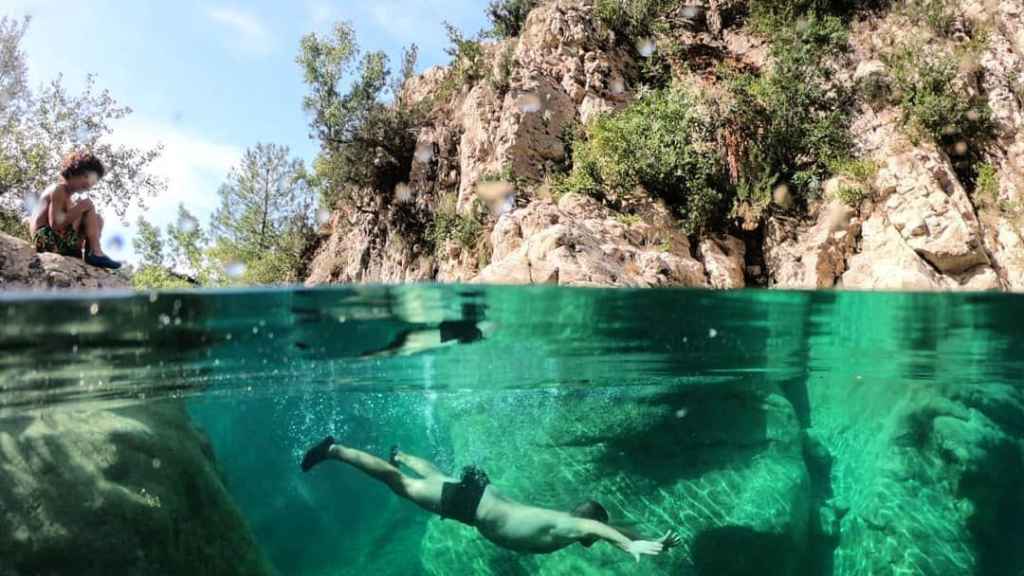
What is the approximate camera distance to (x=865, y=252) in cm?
1880

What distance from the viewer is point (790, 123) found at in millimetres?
21000

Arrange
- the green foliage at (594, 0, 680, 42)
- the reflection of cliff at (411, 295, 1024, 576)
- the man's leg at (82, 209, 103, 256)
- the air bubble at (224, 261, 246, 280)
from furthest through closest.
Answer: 1. the air bubble at (224, 261, 246, 280)
2. the green foliage at (594, 0, 680, 42)
3. the reflection of cliff at (411, 295, 1024, 576)
4. the man's leg at (82, 209, 103, 256)

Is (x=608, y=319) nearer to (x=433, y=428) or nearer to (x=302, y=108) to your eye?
(x=433, y=428)

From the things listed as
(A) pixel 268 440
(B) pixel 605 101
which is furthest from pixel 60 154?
(B) pixel 605 101

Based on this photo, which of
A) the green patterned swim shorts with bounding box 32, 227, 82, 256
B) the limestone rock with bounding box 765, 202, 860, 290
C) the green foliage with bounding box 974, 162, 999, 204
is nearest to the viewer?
the green patterned swim shorts with bounding box 32, 227, 82, 256

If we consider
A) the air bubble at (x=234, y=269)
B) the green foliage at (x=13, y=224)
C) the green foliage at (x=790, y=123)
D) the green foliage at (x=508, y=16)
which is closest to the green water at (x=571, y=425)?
the green foliage at (x=790, y=123)

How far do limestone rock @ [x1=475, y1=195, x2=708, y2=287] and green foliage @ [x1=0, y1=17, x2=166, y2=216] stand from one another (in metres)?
19.0

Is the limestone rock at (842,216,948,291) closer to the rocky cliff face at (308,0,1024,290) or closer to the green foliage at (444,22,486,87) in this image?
the rocky cliff face at (308,0,1024,290)

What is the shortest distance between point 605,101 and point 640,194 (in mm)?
5032

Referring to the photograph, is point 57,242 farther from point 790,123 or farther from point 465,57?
point 465,57

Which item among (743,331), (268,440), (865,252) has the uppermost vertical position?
(865,252)

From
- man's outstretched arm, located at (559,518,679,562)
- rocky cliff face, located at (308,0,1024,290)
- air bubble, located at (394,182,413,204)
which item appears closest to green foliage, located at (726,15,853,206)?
rocky cliff face, located at (308,0,1024,290)

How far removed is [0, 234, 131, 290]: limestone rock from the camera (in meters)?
9.66

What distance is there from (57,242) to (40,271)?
482mm
